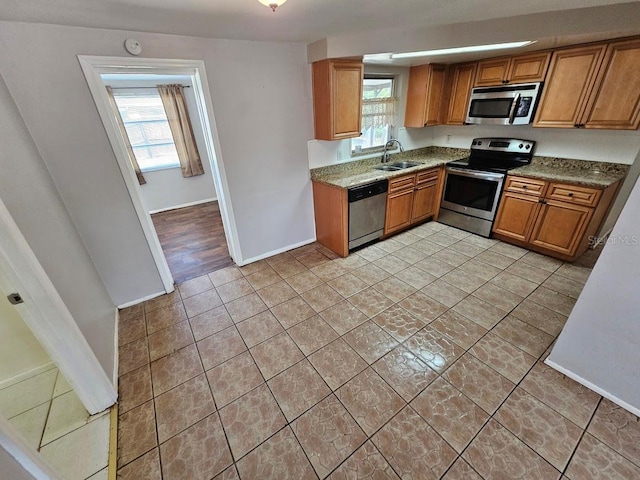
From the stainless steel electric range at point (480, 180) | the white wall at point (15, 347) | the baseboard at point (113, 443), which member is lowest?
the baseboard at point (113, 443)

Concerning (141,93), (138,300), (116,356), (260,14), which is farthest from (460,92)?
(141,93)

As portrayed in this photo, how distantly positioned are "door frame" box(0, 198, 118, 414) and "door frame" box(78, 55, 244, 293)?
1.10 metres

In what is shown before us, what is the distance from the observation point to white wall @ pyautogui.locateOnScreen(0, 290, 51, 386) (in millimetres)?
1832

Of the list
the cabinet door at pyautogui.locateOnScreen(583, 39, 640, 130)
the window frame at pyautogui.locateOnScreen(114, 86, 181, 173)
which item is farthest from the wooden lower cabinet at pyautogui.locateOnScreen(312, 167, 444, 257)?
the window frame at pyautogui.locateOnScreen(114, 86, 181, 173)

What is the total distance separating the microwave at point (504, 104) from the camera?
9.57 feet

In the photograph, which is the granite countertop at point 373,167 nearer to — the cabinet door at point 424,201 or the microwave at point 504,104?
the cabinet door at point 424,201

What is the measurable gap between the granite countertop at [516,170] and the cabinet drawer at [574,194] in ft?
0.20

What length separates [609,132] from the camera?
2.75m

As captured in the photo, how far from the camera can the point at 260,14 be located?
179cm

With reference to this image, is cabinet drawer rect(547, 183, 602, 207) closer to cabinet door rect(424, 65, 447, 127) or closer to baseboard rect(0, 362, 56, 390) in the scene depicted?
cabinet door rect(424, 65, 447, 127)

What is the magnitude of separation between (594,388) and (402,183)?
253cm

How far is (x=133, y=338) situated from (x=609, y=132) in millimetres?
5034

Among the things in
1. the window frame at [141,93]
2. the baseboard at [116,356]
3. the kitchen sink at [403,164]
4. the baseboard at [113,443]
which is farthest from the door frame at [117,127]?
the window frame at [141,93]

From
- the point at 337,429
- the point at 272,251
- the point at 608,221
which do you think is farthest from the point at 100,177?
the point at 608,221
